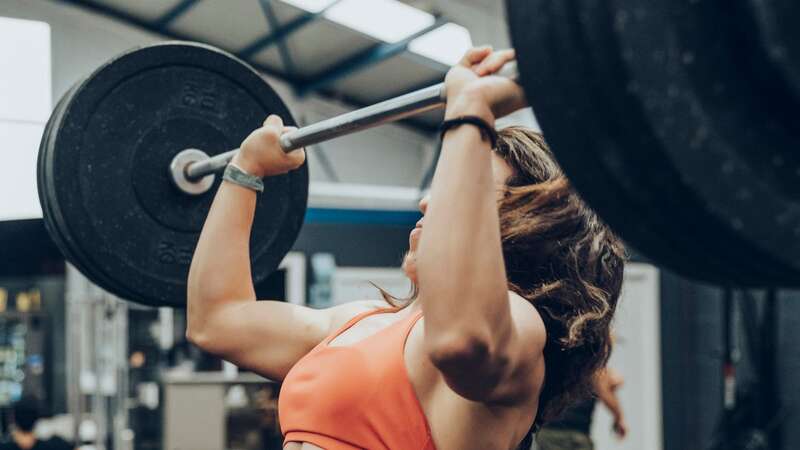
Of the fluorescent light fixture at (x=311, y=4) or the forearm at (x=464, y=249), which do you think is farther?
the fluorescent light fixture at (x=311, y=4)

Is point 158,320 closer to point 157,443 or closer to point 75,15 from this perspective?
point 157,443

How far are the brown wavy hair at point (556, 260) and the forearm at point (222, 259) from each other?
1.67ft

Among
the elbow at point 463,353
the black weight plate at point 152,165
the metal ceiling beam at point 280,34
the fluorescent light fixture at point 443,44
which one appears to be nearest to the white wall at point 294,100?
the metal ceiling beam at point 280,34

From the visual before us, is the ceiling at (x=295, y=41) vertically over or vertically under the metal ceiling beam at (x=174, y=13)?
under

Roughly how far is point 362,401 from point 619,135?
0.58 m

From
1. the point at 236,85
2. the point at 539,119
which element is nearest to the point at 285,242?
the point at 236,85

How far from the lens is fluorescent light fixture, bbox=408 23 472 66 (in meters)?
7.56

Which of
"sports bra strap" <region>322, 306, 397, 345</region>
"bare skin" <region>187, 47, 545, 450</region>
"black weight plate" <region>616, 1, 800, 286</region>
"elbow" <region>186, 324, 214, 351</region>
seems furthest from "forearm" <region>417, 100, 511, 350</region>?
"elbow" <region>186, 324, 214, 351</region>

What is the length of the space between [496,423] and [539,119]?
1.48 feet

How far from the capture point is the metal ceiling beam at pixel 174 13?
7.43 m

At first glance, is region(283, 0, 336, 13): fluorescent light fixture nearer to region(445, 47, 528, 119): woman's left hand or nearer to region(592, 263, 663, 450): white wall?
region(592, 263, 663, 450): white wall

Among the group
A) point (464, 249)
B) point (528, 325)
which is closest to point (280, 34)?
point (528, 325)

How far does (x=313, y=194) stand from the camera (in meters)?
5.57

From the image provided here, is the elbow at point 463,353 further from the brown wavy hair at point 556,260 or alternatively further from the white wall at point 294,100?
the white wall at point 294,100
